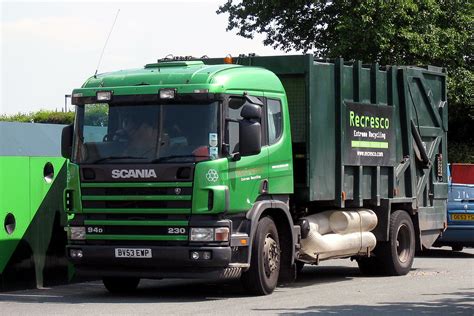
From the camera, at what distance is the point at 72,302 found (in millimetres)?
12500

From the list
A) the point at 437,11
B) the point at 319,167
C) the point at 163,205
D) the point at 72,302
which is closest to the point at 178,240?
the point at 163,205

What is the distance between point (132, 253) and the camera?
12.5m

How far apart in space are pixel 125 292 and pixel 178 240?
1919mm

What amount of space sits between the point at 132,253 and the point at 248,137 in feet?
6.50

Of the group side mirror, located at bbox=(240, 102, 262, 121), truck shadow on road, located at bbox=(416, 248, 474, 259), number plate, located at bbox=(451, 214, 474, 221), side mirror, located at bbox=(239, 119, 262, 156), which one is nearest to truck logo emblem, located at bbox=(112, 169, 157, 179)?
side mirror, located at bbox=(239, 119, 262, 156)

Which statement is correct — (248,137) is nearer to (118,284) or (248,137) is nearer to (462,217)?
(118,284)

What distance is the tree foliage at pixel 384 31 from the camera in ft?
116

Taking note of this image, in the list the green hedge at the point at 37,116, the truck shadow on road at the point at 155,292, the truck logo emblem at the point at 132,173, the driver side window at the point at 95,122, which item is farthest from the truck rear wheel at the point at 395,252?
the green hedge at the point at 37,116

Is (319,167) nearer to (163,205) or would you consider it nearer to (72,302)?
(163,205)

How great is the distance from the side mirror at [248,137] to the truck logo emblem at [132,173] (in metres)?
1.12

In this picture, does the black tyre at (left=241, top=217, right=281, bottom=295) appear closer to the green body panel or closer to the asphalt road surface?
the asphalt road surface

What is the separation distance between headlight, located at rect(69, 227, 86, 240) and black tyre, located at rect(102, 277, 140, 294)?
0.99 m

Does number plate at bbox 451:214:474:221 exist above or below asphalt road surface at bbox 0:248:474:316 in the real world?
above

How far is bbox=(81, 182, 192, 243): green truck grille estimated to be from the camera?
12.3 metres
